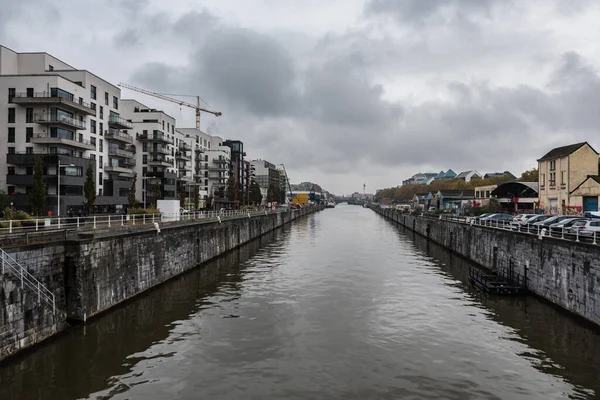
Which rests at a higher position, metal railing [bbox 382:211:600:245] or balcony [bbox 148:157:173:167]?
balcony [bbox 148:157:173:167]

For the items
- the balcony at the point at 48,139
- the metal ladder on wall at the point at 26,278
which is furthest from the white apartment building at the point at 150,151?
the metal ladder on wall at the point at 26,278

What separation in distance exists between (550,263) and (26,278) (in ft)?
104

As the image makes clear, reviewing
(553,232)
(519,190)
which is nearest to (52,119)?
(553,232)

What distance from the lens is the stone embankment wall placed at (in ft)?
75.7

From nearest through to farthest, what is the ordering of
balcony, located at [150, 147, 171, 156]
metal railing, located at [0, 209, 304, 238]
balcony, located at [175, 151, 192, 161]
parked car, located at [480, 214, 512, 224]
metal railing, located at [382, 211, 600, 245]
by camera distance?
1. metal railing, located at [0, 209, 304, 238]
2. metal railing, located at [382, 211, 600, 245]
3. parked car, located at [480, 214, 512, 224]
4. balcony, located at [150, 147, 171, 156]
5. balcony, located at [175, 151, 192, 161]

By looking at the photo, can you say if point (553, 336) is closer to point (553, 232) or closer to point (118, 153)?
point (553, 232)

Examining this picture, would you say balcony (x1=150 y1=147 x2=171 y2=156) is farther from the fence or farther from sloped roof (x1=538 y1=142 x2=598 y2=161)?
sloped roof (x1=538 y1=142 x2=598 y2=161)

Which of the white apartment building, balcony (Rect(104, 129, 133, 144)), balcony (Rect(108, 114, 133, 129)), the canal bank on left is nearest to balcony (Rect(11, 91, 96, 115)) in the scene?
balcony (Rect(104, 129, 133, 144))

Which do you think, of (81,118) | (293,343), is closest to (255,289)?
(293,343)

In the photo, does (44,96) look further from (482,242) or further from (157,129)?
(482,242)

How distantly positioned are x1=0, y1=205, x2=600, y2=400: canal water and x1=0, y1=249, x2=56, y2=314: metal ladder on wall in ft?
7.16

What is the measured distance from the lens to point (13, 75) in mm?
57969

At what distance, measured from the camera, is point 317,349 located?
789 inches

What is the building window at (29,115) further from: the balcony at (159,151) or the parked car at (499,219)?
the parked car at (499,219)
